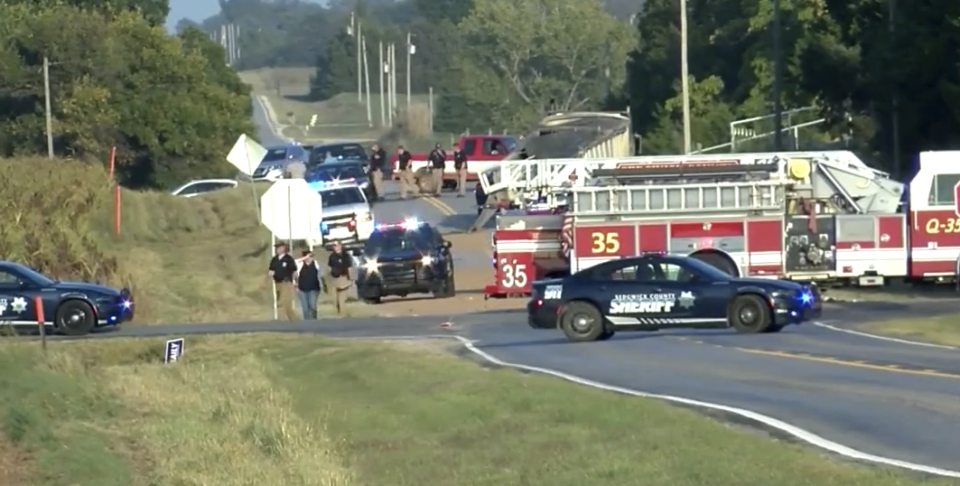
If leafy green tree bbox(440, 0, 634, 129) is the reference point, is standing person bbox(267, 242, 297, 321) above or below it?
below

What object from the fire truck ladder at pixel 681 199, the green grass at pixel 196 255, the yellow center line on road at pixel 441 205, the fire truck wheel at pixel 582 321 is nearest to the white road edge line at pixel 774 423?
the fire truck wheel at pixel 582 321

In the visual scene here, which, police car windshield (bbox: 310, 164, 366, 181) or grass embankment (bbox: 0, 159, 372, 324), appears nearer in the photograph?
grass embankment (bbox: 0, 159, 372, 324)

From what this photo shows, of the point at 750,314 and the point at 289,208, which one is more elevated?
the point at 289,208

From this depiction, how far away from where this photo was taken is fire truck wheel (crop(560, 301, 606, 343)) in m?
28.6

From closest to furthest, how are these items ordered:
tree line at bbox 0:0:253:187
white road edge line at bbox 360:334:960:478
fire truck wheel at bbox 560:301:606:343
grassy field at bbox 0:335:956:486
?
white road edge line at bbox 360:334:960:478 < grassy field at bbox 0:335:956:486 < fire truck wheel at bbox 560:301:606:343 < tree line at bbox 0:0:253:187

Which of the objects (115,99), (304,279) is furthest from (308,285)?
(115,99)

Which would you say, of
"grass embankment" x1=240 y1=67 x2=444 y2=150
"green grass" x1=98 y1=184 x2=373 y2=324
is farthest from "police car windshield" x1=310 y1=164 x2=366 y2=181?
"grass embankment" x1=240 y1=67 x2=444 y2=150

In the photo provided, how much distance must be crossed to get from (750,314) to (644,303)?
5.34ft

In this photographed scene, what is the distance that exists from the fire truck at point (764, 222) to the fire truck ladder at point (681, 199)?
19mm

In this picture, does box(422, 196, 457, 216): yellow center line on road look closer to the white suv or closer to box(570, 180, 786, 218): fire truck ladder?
the white suv

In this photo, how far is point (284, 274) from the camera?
36969 millimetres

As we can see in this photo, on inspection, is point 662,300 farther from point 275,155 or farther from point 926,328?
point 275,155

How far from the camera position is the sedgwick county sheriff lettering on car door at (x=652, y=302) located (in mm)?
28284

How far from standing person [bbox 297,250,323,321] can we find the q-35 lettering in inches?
365
